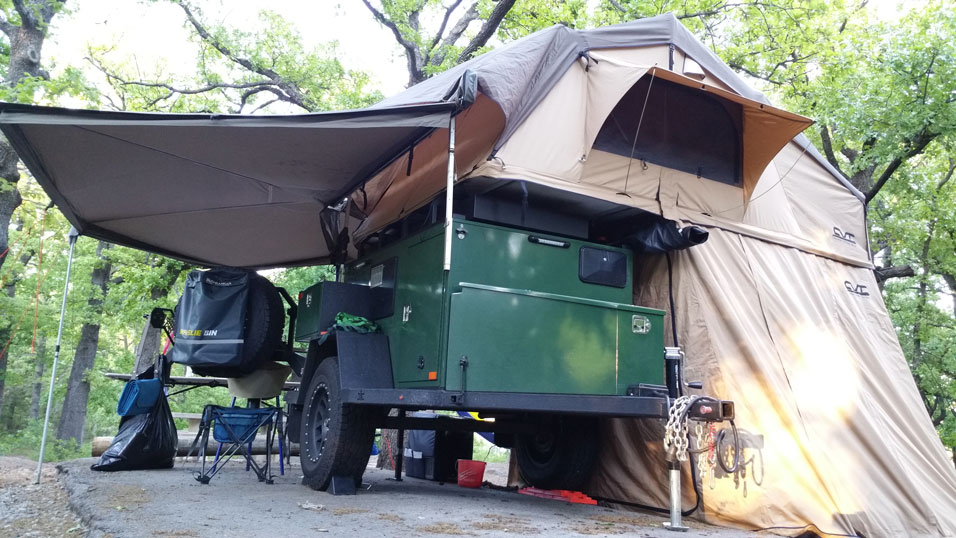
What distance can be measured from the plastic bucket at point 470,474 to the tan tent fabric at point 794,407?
1.63 m

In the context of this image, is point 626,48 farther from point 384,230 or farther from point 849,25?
point 849,25

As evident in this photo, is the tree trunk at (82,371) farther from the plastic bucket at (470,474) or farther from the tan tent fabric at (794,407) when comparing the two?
the tan tent fabric at (794,407)

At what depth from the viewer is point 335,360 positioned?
561 centimetres

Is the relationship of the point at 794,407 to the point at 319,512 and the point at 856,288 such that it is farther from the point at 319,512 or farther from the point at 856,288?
the point at 319,512

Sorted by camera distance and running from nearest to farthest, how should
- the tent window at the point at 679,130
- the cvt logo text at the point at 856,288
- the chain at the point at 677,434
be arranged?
the chain at the point at 677,434 → the tent window at the point at 679,130 → the cvt logo text at the point at 856,288

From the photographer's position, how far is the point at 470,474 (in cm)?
734

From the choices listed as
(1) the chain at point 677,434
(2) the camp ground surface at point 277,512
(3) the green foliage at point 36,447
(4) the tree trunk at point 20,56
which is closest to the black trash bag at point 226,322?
(2) the camp ground surface at point 277,512

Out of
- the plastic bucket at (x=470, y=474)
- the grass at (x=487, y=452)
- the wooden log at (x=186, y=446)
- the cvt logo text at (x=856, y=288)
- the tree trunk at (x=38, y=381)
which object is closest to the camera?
the cvt logo text at (x=856, y=288)

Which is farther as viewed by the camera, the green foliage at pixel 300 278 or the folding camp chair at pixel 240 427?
the green foliage at pixel 300 278

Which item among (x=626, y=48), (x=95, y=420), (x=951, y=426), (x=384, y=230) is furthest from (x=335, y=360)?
(x=95, y=420)

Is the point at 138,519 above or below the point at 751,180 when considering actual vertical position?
below

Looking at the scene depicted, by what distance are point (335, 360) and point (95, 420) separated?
3232 centimetres

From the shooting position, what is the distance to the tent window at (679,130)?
565 cm

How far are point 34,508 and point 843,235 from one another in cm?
740
